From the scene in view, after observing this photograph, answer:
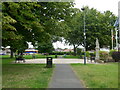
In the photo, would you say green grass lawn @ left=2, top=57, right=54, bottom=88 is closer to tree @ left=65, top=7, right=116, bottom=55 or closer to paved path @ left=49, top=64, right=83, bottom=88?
paved path @ left=49, top=64, right=83, bottom=88

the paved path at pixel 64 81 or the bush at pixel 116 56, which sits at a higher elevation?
the bush at pixel 116 56

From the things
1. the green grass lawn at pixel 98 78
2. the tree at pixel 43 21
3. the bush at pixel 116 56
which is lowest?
the green grass lawn at pixel 98 78

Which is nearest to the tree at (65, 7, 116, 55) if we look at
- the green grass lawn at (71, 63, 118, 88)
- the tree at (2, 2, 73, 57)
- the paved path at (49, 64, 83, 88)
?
the tree at (2, 2, 73, 57)

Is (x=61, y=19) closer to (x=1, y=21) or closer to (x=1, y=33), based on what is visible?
(x=1, y=33)

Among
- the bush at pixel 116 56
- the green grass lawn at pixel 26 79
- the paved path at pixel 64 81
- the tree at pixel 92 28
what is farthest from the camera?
the tree at pixel 92 28

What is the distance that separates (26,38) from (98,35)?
29.2 m

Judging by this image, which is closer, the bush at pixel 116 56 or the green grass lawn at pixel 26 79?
the green grass lawn at pixel 26 79

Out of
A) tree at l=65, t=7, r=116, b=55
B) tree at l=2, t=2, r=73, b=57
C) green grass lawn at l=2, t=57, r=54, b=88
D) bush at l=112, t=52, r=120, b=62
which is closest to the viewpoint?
green grass lawn at l=2, t=57, r=54, b=88

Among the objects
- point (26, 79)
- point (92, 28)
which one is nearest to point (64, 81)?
point (26, 79)

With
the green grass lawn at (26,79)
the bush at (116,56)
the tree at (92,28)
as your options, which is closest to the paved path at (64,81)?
the green grass lawn at (26,79)

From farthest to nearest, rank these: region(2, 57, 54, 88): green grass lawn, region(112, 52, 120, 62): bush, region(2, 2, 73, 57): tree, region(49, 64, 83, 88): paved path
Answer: region(112, 52, 120, 62): bush < region(2, 2, 73, 57): tree < region(2, 57, 54, 88): green grass lawn < region(49, 64, 83, 88): paved path

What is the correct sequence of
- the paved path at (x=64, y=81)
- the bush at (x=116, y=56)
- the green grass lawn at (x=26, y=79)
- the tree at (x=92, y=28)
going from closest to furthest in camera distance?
1. the paved path at (x=64, y=81)
2. the green grass lawn at (x=26, y=79)
3. the bush at (x=116, y=56)
4. the tree at (x=92, y=28)

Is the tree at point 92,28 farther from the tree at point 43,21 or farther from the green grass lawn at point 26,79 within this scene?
the green grass lawn at point 26,79

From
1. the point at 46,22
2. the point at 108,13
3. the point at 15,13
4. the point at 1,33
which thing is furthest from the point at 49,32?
the point at 108,13
